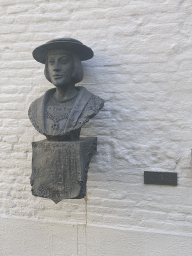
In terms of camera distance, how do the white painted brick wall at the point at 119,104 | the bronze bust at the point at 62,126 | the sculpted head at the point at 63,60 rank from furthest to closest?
1. the white painted brick wall at the point at 119,104
2. the sculpted head at the point at 63,60
3. the bronze bust at the point at 62,126

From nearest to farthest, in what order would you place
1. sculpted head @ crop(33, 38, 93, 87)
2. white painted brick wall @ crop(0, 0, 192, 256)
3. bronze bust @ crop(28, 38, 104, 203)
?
bronze bust @ crop(28, 38, 104, 203) → sculpted head @ crop(33, 38, 93, 87) → white painted brick wall @ crop(0, 0, 192, 256)

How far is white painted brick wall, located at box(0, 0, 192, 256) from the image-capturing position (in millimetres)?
2854

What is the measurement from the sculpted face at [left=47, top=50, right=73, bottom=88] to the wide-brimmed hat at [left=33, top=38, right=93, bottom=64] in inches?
2.1

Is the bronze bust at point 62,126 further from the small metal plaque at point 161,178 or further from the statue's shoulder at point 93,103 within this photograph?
the small metal plaque at point 161,178

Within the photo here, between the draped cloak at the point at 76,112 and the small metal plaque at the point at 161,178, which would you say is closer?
the draped cloak at the point at 76,112

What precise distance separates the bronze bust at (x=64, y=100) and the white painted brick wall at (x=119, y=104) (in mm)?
386

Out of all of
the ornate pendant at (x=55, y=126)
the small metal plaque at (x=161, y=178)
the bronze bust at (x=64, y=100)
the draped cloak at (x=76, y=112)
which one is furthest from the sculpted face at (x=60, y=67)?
the small metal plaque at (x=161, y=178)

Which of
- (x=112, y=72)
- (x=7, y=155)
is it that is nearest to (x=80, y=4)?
(x=112, y=72)

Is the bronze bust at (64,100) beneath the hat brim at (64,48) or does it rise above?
beneath

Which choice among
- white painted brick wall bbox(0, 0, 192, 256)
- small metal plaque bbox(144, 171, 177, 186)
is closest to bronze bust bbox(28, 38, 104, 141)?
white painted brick wall bbox(0, 0, 192, 256)

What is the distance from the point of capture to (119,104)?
3.00m

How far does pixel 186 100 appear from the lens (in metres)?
2.83

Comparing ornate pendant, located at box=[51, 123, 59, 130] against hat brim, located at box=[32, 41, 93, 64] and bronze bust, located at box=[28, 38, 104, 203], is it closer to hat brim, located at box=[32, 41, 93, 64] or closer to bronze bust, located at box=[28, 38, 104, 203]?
bronze bust, located at box=[28, 38, 104, 203]

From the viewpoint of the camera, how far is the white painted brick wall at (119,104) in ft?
9.36
